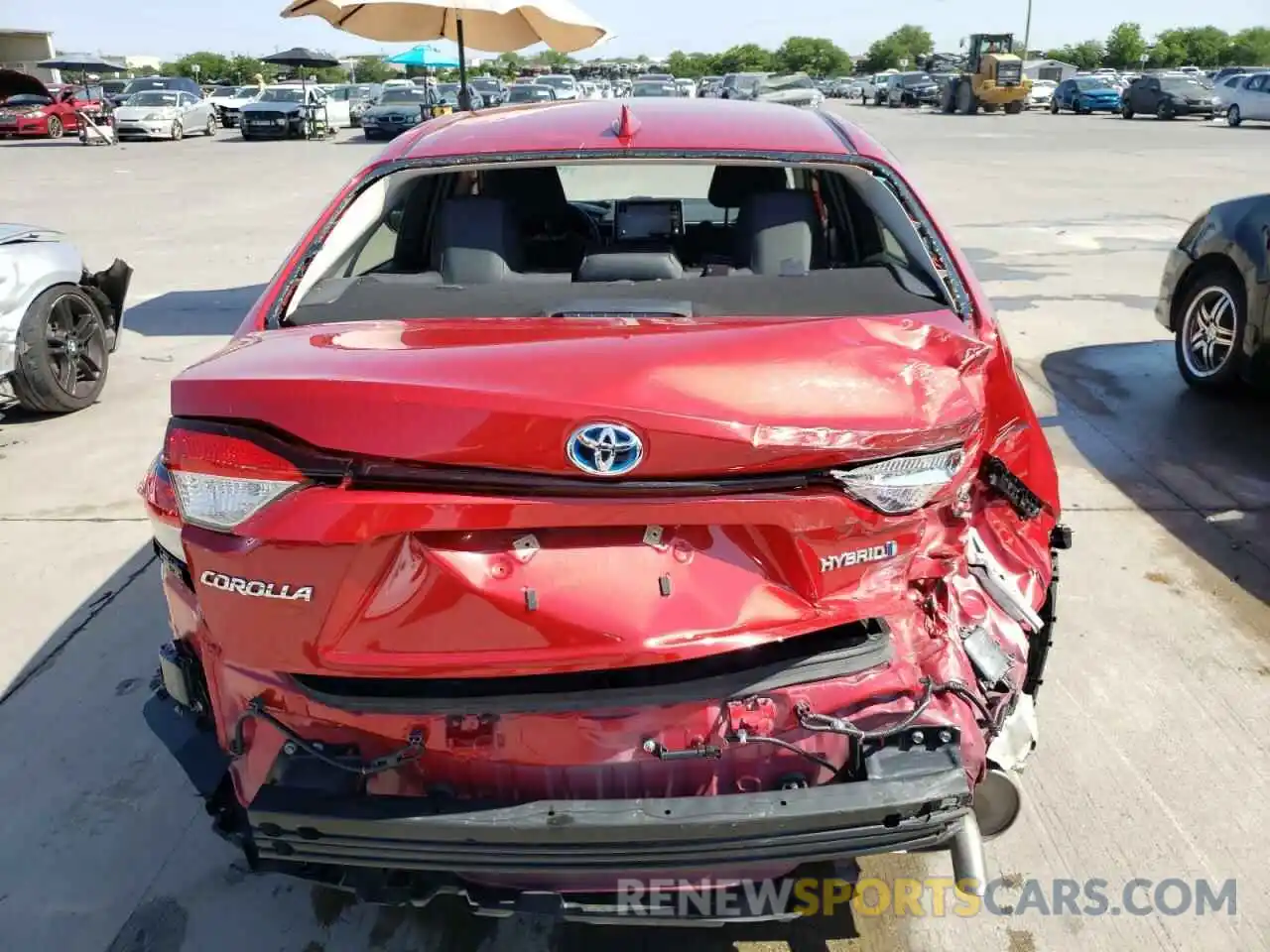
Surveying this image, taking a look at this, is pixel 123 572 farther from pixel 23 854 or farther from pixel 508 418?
pixel 508 418

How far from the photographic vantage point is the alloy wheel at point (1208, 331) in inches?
222

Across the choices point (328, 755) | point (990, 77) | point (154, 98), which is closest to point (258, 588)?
point (328, 755)

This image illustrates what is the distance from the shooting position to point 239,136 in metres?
30.1

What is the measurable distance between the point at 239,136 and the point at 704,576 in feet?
106

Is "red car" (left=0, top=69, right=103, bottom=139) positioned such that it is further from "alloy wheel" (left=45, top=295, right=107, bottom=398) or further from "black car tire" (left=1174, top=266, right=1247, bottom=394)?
"black car tire" (left=1174, top=266, right=1247, bottom=394)

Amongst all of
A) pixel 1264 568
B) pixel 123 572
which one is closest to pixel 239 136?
pixel 123 572

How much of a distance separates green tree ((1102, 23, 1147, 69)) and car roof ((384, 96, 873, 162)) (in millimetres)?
84765

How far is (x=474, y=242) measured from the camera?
287 cm

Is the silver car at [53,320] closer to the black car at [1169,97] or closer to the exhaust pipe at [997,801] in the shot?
the exhaust pipe at [997,801]

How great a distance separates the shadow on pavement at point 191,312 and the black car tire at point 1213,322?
645cm

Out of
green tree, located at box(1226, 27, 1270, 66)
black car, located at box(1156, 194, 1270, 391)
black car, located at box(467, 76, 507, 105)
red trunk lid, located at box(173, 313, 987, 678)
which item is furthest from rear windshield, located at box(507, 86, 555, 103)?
green tree, located at box(1226, 27, 1270, 66)

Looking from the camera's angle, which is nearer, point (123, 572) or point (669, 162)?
point (669, 162)

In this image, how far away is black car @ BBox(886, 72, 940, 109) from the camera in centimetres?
4500

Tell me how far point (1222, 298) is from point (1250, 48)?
77510 mm
